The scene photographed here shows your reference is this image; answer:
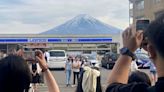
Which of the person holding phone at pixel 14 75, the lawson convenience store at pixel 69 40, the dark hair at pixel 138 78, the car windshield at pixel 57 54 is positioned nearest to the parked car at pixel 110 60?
the car windshield at pixel 57 54

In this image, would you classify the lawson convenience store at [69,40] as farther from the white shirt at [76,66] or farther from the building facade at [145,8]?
the white shirt at [76,66]

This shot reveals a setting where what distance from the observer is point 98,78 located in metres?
8.04

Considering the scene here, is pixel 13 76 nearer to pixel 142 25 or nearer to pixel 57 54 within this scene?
pixel 142 25

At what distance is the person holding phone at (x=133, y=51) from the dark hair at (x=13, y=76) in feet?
1.83

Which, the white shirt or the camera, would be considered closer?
the camera

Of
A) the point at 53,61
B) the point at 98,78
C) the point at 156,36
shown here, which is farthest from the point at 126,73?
the point at 53,61

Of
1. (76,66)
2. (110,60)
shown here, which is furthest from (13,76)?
(110,60)

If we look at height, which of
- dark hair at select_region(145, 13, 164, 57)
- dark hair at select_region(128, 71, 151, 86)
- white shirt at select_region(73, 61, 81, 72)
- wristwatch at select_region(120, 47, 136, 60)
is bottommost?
white shirt at select_region(73, 61, 81, 72)

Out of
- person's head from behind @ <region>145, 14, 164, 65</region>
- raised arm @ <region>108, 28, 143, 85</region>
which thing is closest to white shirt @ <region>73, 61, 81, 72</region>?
raised arm @ <region>108, 28, 143, 85</region>

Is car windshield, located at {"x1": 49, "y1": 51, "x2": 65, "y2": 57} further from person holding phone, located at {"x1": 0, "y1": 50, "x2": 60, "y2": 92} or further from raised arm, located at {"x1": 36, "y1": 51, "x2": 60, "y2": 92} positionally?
person holding phone, located at {"x1": 0, "y1": 50, "x2": 60, "y2": 92}

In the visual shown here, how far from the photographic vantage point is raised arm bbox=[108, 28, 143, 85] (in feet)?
8.84

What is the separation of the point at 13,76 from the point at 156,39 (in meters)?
0.96

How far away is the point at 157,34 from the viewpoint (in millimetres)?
2496

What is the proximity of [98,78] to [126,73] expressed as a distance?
524 centimetres
